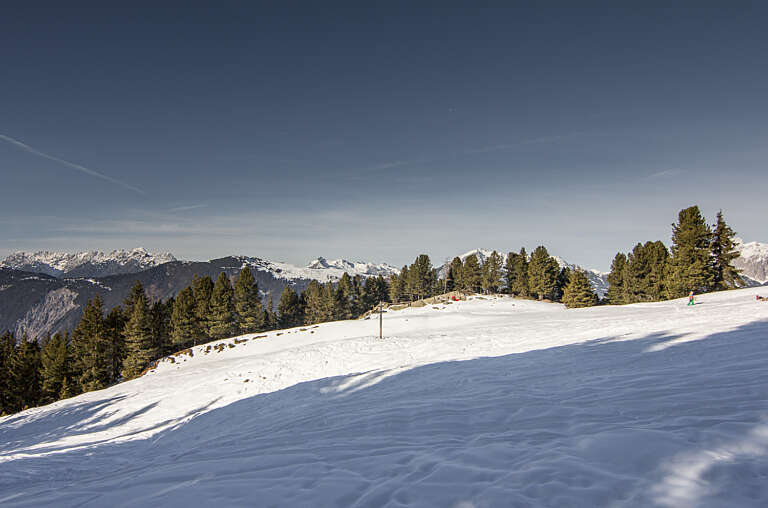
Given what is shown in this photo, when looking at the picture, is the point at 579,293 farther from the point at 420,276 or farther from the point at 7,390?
the point at 7,390

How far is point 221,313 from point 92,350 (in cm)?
1420

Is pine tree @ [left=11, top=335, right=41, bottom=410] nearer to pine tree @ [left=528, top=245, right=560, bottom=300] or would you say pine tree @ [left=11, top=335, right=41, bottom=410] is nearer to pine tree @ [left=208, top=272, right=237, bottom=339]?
pine tree @ [left=208, top=272, right=237, bottom=339]

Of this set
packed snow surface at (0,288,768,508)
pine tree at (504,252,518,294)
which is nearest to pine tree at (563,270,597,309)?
pine tree at (504,252,518,294)

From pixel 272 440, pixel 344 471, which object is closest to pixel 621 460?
pixel 344 471

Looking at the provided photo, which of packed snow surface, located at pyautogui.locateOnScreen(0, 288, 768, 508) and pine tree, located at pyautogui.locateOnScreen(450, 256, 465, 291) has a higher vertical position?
pine tree, located at pyautogui.locateOnScreen(450, 256, 465, 291)

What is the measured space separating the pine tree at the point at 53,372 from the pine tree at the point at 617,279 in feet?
246

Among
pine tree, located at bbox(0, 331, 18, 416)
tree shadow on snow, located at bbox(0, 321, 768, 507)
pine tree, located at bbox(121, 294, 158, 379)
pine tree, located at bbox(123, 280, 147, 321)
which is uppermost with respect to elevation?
pine tree, located at bbox(123, 280, 147, 321)

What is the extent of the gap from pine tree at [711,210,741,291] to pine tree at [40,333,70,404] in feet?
244

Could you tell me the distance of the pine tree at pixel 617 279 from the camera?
5266 cm

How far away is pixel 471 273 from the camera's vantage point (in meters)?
73.0

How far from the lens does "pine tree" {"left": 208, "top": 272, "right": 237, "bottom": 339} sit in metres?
47.0

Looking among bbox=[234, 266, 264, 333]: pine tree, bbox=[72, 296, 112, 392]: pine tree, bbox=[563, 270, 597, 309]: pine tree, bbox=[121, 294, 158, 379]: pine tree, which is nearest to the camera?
bbox=[72, 296, 112, 392]: pine tree

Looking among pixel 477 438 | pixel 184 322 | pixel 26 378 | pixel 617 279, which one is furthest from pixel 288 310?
pixel 477 438

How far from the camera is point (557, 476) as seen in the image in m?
3.37
